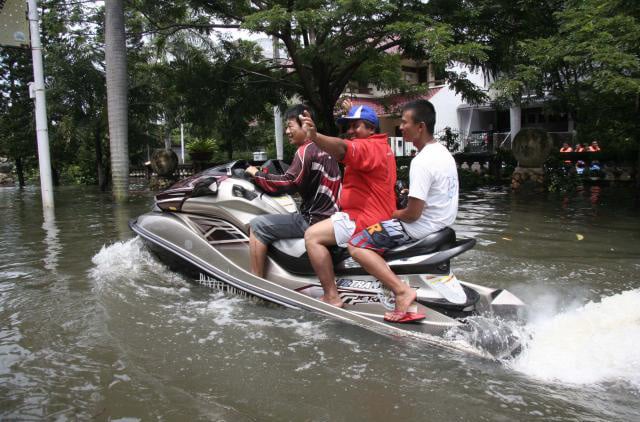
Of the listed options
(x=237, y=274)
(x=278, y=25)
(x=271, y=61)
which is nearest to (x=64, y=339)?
(x=237, y=274)

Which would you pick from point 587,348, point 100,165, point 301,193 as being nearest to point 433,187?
point 301,193

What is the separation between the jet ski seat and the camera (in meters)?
3.59

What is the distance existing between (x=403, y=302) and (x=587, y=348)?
1.12m

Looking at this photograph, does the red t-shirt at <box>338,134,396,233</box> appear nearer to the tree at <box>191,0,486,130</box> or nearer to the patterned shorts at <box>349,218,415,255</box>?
the patterned shorts at <box>349,218,415,255</box>

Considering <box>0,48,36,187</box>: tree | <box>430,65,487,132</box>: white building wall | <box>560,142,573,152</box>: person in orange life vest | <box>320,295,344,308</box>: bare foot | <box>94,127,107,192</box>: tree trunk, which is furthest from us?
<box>430,65,487,132</box>: white building wall

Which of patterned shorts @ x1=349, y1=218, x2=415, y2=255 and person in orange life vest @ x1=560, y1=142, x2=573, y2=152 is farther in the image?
person in orange life vest @ x1=560, y1=142, x2=573, y2=152

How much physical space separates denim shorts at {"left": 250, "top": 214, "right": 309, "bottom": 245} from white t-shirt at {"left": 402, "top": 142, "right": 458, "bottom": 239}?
3.22 ft

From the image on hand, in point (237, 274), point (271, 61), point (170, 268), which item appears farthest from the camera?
point (271, 61)

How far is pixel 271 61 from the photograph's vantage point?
1611 centimetres

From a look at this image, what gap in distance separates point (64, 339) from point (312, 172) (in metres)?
2.15

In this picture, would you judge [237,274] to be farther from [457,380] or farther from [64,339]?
[457,380]

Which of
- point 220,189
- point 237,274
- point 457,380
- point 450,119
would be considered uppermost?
Result: point 450,119

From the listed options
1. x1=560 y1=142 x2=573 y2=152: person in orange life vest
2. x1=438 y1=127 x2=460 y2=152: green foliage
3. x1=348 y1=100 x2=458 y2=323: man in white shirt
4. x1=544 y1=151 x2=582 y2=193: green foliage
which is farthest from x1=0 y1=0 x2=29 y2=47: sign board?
x1=560 y1=142 x2=573 y2=152: person in orange life vest

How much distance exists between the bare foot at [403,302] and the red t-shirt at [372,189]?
530mm
